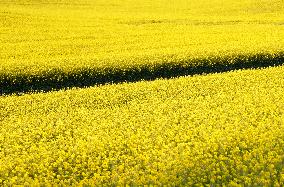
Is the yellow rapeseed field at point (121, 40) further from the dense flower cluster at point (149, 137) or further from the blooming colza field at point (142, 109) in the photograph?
the dense flower cluster at point (149, 137)

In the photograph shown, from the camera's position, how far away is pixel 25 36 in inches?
1300

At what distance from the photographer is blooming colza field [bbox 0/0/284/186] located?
884 cm

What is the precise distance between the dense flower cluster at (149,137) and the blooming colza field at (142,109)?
4cm

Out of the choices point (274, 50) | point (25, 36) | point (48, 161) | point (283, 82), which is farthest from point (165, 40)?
point (48, 161)

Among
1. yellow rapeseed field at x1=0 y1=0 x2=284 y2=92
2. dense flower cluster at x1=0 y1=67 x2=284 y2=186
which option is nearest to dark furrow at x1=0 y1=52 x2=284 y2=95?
yellow rapeseed field at x1=0 y1=0 x2=284 y2=92

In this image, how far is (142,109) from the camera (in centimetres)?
1398

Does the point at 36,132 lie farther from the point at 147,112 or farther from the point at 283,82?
the point at 283,82

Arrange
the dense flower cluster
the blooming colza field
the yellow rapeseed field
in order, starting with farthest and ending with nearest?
the yellow rapeseed field
the blooming colza field
the dense flower cluster

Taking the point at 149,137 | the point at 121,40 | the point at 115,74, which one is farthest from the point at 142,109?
the point at 121,40


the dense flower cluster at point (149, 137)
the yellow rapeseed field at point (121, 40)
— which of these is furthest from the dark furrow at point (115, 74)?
the dense flower cluster at point (149, 137)

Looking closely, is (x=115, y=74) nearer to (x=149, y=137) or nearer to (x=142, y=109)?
(x=142, y=109)

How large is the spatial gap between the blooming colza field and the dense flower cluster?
0.04m

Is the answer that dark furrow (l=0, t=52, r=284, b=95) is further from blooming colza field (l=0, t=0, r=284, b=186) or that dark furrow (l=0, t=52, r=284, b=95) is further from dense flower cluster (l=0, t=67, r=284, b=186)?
dense flower cluster (l=0, t=67, r=284, b=186)

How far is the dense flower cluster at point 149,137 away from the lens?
8.55m
